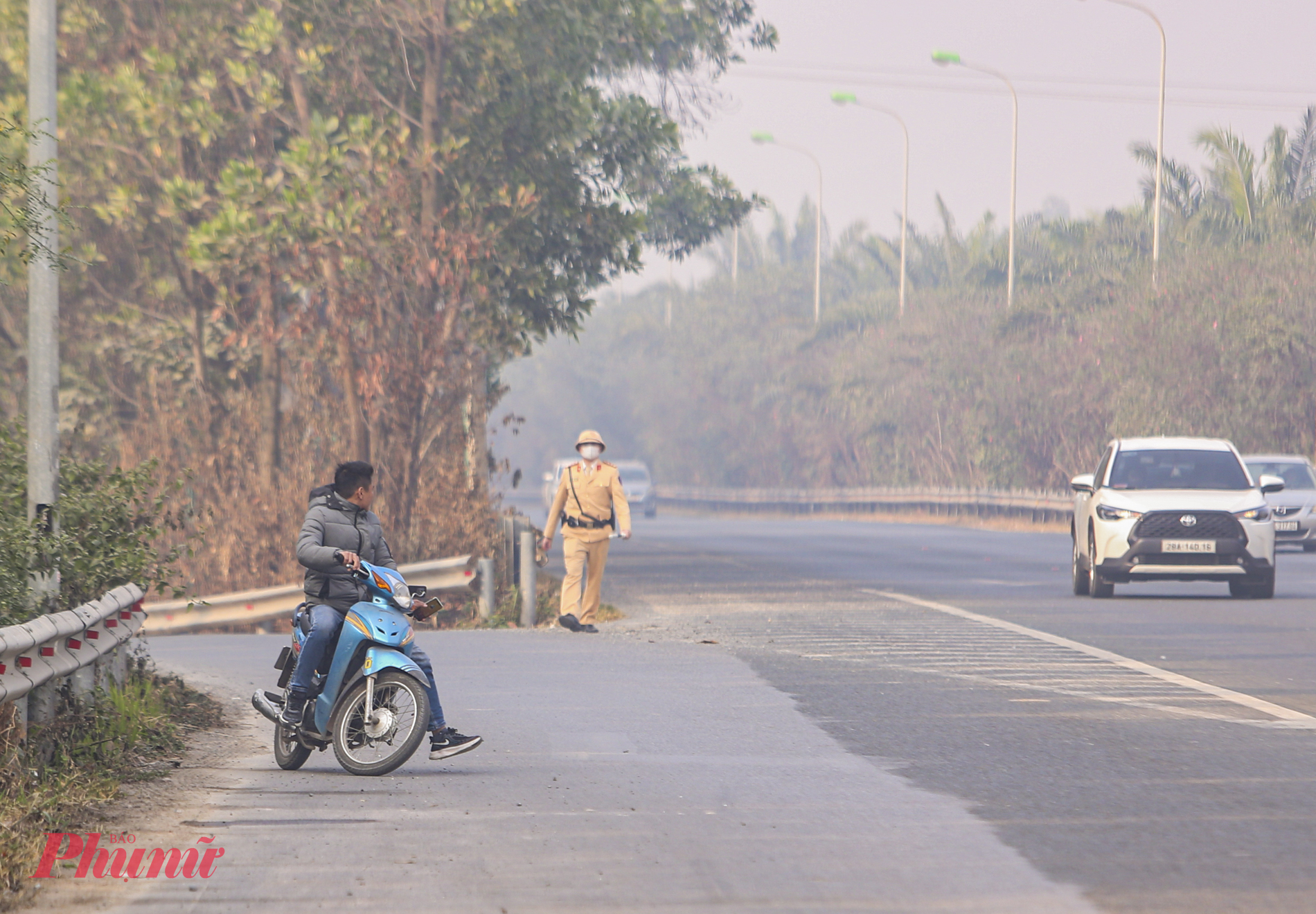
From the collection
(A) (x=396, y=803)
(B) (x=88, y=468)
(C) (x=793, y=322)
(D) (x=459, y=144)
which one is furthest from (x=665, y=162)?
(C) (x=793, y=322)

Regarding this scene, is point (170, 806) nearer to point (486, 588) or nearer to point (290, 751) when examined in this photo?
point (290, 751)

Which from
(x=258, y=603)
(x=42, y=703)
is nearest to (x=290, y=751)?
(x=42, y=703)

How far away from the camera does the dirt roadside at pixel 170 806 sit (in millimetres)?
6422

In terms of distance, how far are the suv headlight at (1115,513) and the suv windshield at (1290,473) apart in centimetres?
1269

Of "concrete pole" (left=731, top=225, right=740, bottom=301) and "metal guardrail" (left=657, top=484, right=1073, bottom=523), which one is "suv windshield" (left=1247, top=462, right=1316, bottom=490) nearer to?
"metal guardrail" (left=657, top=484, right=1073, bottom=523)

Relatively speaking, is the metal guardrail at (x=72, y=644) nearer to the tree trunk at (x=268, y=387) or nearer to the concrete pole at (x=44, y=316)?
the concrete pole at (x=44, y=316)

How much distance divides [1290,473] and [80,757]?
2729cm

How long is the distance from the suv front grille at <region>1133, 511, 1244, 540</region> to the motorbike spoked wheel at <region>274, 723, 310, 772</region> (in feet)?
40.8

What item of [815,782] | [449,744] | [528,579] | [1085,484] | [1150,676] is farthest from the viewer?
[1085,484]

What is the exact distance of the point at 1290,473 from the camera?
106 ft

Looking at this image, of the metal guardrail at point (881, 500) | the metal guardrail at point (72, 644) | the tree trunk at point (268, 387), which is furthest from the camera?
the metal guardrail at point (881, 500)

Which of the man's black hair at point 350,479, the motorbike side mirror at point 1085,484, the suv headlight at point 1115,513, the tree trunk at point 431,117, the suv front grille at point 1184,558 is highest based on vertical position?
the tree trunk at point 431,117

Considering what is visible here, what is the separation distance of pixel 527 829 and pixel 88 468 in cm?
511

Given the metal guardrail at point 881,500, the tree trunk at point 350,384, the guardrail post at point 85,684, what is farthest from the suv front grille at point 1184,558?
the metal guardrail at point 881,500
